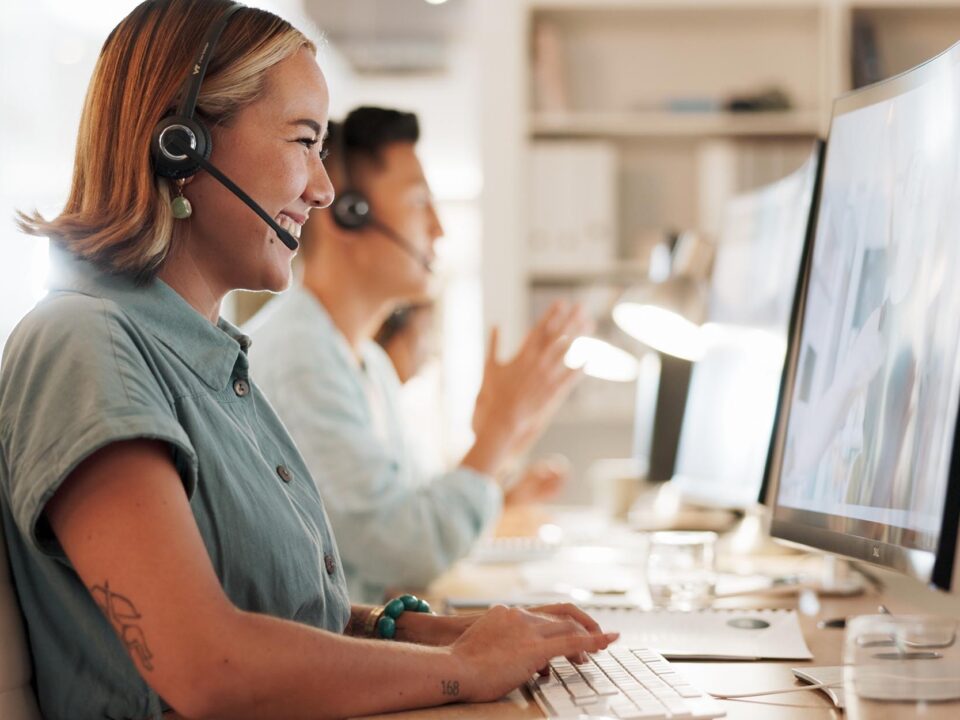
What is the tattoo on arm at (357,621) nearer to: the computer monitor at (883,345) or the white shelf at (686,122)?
the computer monitor at (883,345)

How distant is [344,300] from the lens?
196cm

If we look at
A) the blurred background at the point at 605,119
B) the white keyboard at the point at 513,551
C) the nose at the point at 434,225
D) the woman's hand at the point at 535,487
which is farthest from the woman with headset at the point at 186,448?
the blurred background at the point at 605,119

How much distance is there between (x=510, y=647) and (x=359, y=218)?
1214 mm

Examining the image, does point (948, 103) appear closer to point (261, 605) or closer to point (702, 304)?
point (261, 605)

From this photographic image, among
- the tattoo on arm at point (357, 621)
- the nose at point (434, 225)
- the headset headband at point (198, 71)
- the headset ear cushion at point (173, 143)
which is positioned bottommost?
the tattoo on arm at point (357, 621)

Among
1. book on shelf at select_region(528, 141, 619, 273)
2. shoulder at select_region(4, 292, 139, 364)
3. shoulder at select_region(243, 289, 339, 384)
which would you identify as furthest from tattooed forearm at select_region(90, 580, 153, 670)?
book on shelf at select_region(528, 141, 619, 273)

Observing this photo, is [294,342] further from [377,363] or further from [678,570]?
[678,570]

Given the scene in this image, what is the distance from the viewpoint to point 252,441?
998mm

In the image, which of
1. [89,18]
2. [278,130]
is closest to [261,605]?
[278,130]

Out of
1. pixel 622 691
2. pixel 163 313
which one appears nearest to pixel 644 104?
pixel 163 313

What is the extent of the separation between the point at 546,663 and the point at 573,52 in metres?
2.67

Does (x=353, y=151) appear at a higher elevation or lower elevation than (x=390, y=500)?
higher

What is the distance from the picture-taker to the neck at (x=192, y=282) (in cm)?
102

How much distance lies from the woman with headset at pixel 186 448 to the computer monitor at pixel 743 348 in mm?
Result: 690
